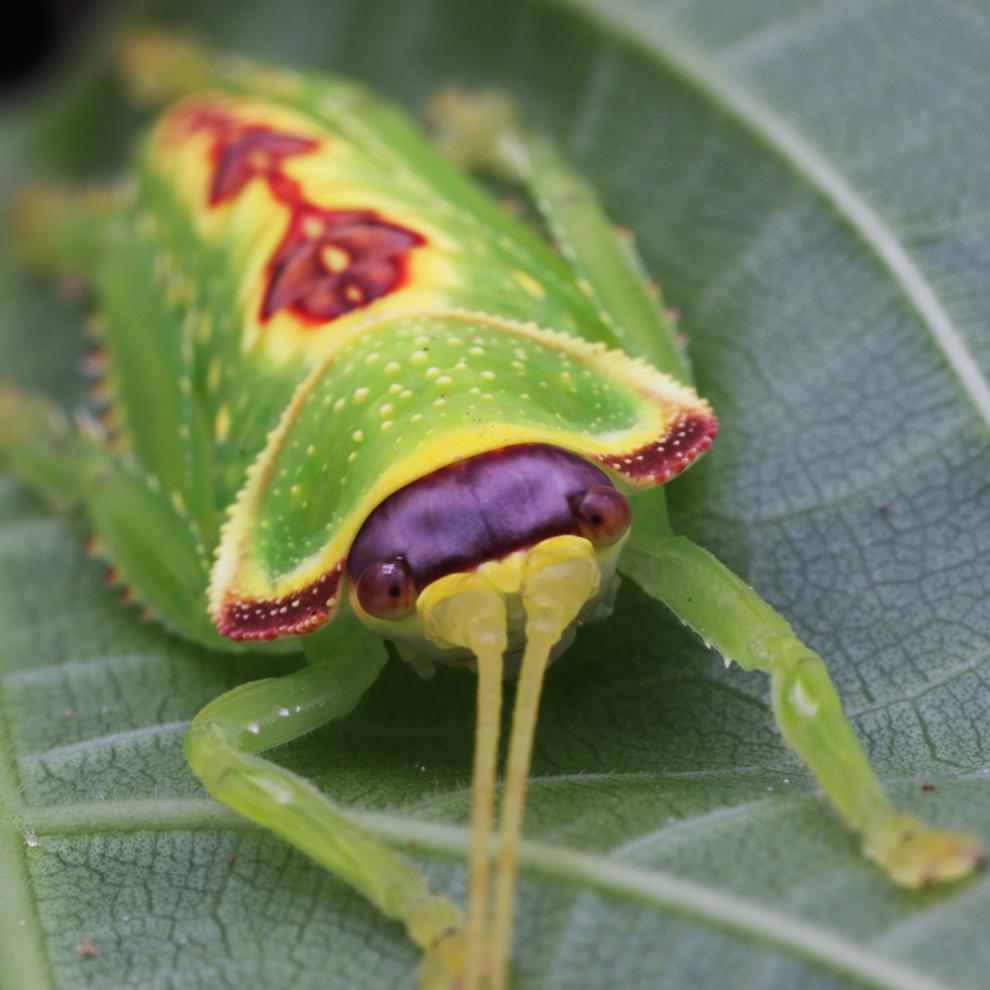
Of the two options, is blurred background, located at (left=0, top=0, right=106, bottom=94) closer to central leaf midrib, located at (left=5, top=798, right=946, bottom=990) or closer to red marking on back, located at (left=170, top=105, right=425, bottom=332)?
red marking on back, located at (left=170, top=105, right=425, bottom=332)

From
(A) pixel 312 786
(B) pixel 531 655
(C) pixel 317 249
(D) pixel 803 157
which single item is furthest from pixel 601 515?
(D) pixel 803 157

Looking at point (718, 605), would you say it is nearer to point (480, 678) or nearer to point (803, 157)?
point (480, 678)

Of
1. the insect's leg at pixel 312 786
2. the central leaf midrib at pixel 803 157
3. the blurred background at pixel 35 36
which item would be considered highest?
the central leaf midrib at pixel 803 157

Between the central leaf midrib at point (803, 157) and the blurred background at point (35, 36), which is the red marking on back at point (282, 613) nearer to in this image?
the central leaf midrib at point (803, 157)

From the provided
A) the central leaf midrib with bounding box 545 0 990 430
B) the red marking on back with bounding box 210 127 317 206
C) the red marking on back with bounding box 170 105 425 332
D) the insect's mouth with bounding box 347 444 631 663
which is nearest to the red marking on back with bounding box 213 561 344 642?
the insect's mouth with bounding box 347 444 631 663

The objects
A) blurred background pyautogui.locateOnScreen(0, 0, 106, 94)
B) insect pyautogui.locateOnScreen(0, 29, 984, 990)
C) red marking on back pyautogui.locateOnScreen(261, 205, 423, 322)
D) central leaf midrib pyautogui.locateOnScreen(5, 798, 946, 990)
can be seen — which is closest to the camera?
central leaf midrib pyautogui.locateOnScreen(5, 798, 946, 990)

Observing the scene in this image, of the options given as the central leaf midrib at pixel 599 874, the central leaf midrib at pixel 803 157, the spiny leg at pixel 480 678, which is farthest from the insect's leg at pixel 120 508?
the central leaf midrib at pixel 803 157
